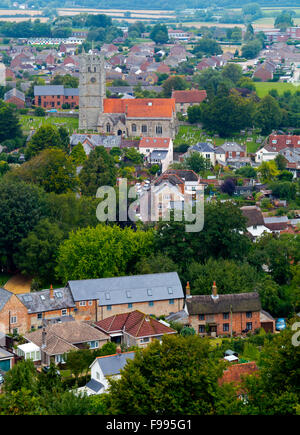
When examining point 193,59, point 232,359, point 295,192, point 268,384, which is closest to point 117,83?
point 193,59

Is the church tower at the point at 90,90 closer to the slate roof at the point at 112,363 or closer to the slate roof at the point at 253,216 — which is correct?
the slate roof at the point at 253,216

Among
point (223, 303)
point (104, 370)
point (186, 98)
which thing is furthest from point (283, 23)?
point (104, 370)

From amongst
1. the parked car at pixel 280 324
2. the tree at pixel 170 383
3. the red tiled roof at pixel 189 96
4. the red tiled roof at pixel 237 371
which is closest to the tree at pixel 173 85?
the red tiled roof at pixel 189 96

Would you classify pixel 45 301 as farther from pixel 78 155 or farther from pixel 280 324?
pixel 78 155

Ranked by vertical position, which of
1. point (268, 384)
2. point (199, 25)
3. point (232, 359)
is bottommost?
point (199, 25)

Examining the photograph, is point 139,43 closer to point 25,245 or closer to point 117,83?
point 117,83

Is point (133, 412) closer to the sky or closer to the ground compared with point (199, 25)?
closer to the sky
